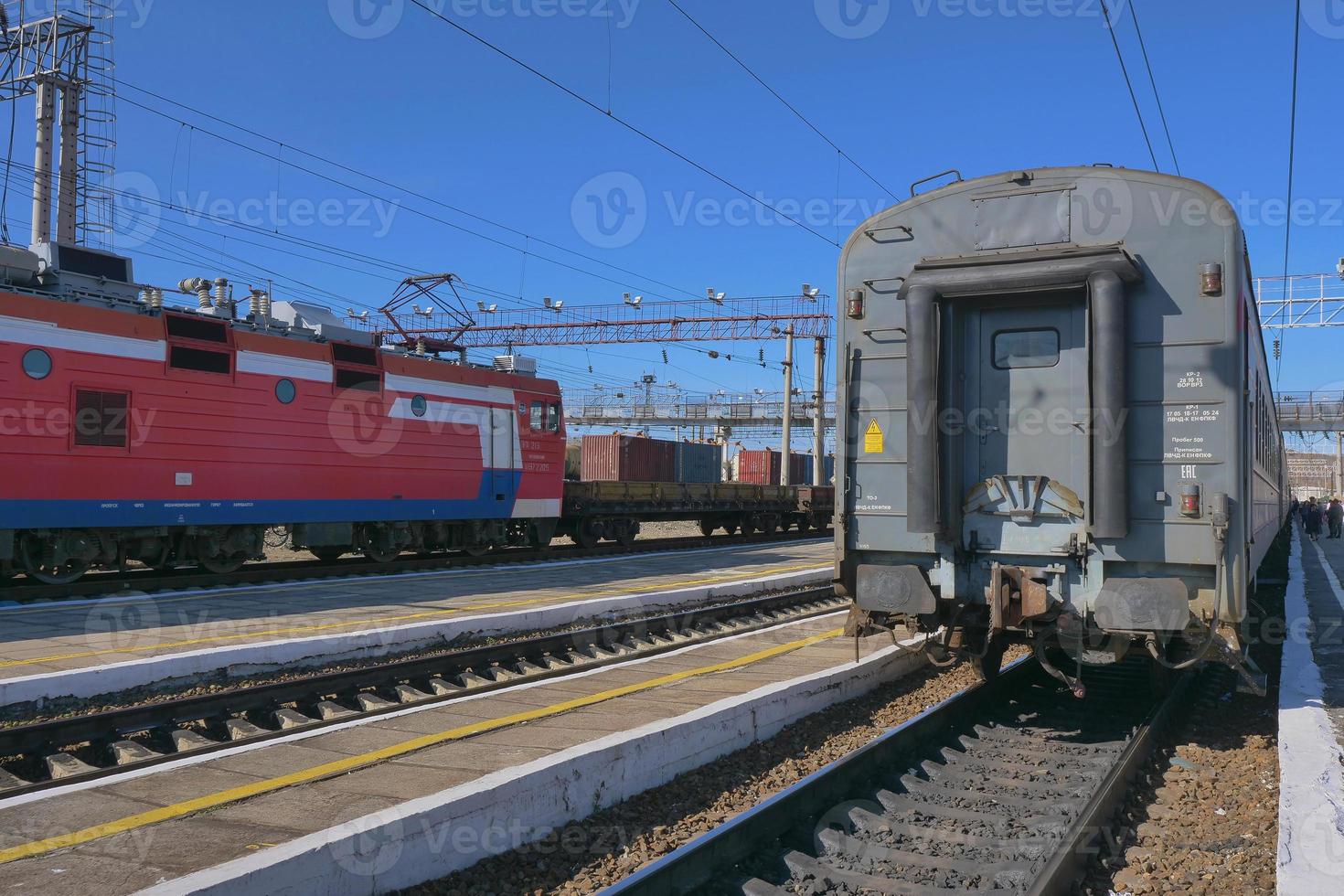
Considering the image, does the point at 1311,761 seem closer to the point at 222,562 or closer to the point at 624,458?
the point at 222,562

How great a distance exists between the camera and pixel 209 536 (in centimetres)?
1376

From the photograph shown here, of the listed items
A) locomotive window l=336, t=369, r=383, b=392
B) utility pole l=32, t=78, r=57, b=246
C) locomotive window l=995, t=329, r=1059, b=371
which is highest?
utility pole l=32, t=78, r=57, b=246

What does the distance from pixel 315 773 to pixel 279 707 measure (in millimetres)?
1944

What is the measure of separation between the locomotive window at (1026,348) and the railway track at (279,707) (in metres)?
4.71

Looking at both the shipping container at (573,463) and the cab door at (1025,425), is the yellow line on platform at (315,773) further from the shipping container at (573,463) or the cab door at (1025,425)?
the shipping container at (573,463)

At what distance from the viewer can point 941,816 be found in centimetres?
534

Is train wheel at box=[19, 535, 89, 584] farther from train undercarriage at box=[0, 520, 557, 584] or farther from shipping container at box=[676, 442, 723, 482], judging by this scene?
shipping container at box=[676, 442, 723, 482]

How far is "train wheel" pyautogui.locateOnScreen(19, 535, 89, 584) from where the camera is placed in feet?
38.9

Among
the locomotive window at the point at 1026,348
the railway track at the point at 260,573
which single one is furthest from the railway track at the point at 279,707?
the railway track at the point at 260,573

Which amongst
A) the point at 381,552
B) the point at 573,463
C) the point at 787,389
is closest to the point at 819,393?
the point at 787,389

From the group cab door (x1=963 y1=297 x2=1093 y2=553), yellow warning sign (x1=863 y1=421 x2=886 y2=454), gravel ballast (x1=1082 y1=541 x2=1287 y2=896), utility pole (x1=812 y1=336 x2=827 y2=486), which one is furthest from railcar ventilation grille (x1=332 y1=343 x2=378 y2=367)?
utility pole (x1=812 y1=336 x2=827 y2=486)

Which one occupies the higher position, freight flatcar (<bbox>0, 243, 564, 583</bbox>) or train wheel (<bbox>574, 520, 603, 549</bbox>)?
freight flatcar (<bbox>0, 243, 564, 583</bbox>)

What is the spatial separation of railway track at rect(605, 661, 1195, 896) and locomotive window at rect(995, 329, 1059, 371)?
254 centimetres

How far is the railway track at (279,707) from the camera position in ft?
19.4
